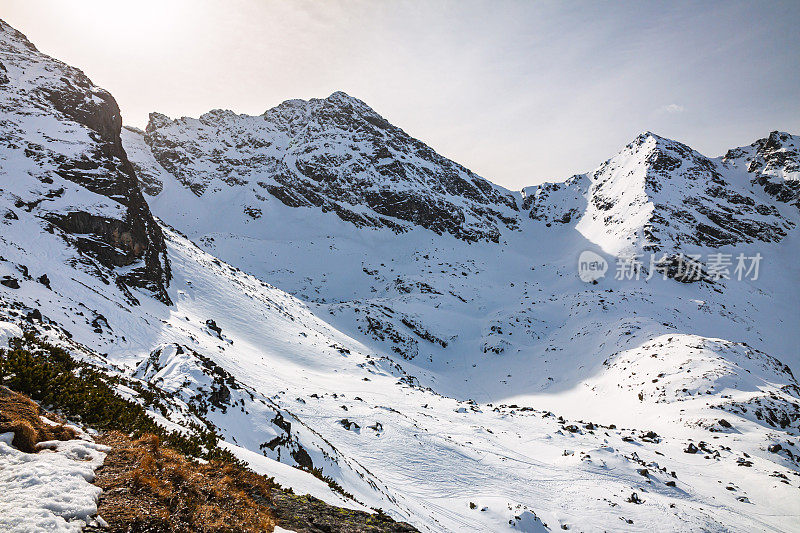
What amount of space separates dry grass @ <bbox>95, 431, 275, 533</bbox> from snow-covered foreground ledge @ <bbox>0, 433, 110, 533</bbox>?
0.62 feet

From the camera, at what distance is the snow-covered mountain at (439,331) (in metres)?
16.0

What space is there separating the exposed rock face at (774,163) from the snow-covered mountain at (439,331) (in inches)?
30.8

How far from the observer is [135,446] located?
18.2ft

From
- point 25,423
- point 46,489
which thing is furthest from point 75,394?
point 46,489

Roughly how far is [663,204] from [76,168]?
104362 millimetres

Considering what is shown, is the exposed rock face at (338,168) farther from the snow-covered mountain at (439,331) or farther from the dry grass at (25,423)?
the dry grass at (25,423)

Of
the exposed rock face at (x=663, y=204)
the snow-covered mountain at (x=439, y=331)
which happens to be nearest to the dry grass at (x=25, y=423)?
the snow-covered mountain at (x=439, y=331)

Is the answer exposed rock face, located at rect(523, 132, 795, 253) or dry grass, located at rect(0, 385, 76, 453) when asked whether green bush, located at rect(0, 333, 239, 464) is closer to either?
dry grass, located at rect(0, 385, 76, 453)

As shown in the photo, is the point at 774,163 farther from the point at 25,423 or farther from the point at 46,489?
the point at 25,423

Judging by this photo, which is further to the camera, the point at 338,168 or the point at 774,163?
the point at 338,168

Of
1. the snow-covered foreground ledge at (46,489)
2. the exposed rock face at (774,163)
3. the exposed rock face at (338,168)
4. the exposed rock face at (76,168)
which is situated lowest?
the snow-covered foreground ledge at (46,489)

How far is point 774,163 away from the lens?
326ft

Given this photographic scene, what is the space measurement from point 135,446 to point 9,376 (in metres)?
2.57

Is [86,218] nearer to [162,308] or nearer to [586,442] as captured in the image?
[162,308]
